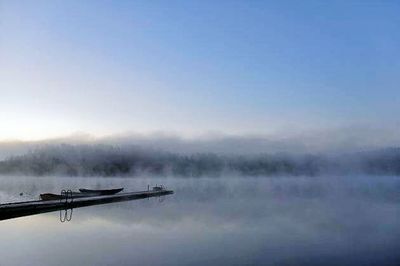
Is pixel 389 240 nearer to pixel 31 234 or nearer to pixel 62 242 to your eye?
pixel 62 242

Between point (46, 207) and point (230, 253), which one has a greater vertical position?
point (46, 207)

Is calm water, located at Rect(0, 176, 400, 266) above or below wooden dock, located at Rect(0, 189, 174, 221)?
below

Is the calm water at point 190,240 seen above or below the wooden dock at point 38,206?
below

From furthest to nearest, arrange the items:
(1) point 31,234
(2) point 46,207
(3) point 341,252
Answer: (2) point 46,207, (1) point 31,234, (3) point 341,252

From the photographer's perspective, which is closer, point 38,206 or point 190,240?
point 190,240

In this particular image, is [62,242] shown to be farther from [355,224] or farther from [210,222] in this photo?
[355,224]

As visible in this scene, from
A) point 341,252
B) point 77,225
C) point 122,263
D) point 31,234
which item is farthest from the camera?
point 77,225

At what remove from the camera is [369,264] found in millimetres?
15695

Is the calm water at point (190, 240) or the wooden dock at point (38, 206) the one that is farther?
the wooden dock at point (38, 206)

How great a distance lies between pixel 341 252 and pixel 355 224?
1235cm

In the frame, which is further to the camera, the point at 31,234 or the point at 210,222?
the point at 210,222

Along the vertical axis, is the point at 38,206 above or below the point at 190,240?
above

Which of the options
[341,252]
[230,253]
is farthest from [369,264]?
[230,253]

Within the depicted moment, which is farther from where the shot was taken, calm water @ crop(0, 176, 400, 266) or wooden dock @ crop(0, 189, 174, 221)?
wooden dock @ crop(0, 189, 174, 221)
